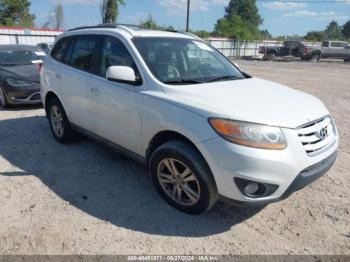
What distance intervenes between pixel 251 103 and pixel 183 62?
1.17 meters

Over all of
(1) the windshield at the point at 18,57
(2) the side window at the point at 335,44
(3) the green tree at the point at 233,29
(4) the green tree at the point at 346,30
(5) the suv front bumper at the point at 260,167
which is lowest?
(5) the suv front bumper at the point at 260,167

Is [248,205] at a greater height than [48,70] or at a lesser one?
lesser

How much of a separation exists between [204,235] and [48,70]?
150 inches

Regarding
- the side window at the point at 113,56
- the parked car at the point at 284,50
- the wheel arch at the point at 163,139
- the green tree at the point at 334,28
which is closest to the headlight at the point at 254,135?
the wheel arch at the point at 163,139

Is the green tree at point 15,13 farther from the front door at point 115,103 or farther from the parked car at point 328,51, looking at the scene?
the front door at point 115,103

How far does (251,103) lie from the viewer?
119 inches

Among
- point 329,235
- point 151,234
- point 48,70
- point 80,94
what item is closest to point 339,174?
point 329,235

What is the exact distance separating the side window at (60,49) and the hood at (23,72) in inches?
105

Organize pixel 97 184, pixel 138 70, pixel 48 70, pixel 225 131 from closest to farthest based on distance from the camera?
pixel 225 131
pixel 138 70
pixel 97 184
pixel 48 70

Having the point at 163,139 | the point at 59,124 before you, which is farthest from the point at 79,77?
the point at 163,139

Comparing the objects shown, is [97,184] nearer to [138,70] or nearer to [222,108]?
[138,70]

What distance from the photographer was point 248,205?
283 cm

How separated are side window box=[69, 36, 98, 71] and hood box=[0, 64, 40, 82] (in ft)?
10.7

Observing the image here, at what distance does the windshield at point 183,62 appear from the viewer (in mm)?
3562
